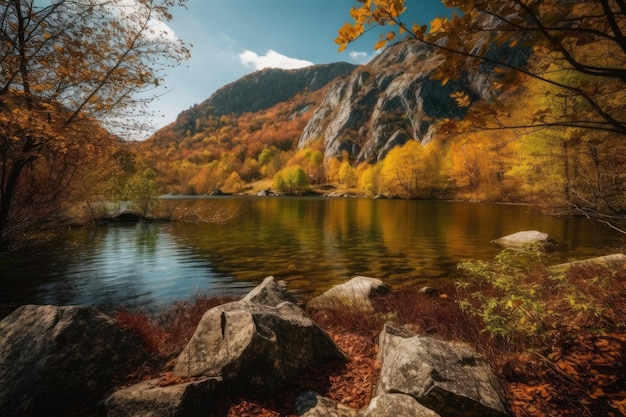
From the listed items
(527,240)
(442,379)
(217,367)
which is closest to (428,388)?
(442,379)

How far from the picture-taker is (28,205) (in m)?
11.4

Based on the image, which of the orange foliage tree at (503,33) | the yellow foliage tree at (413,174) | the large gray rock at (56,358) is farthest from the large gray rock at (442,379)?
the yellow foliage tree at (413,174)

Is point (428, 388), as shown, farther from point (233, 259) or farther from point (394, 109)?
point (394, 109)

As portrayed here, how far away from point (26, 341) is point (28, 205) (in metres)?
9.48

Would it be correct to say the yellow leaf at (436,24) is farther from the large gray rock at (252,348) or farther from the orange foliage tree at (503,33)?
the large gray rock at (252,348)

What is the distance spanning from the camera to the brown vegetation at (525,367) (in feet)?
11.8

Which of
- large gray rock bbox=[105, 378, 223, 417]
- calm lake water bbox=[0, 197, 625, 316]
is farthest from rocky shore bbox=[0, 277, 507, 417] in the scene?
calm lake water bbox=[0, 197, 625, 316]

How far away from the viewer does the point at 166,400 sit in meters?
3.79

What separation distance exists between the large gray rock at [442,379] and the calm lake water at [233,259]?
8171 mm

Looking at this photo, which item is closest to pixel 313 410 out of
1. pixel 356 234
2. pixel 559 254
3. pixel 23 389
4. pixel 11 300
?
pixel 23 389

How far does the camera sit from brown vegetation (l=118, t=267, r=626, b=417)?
3.60 m

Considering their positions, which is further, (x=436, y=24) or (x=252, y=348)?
(x=252, y=348)

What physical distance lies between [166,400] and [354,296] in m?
6.85

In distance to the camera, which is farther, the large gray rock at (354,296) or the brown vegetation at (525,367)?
the large gray rock at (354,296)
